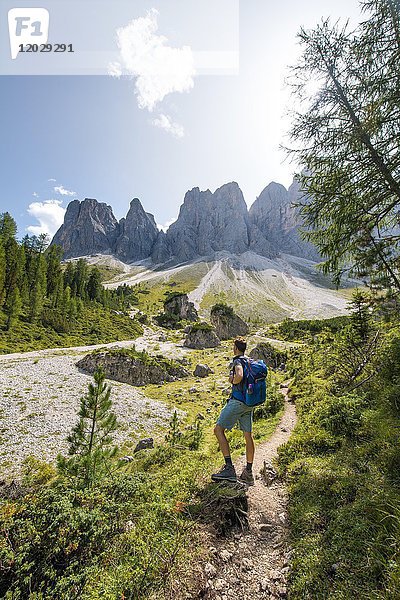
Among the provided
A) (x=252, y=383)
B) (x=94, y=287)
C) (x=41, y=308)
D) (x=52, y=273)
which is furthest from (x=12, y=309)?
(x=252, y=383)

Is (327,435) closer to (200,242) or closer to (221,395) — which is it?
(221,395)

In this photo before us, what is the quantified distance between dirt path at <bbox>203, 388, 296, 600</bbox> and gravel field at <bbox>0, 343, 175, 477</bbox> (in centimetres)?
1567

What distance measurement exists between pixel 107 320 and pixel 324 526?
210 ft

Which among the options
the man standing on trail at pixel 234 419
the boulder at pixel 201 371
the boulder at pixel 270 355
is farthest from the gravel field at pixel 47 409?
the man standing on trail at pixel 234 419

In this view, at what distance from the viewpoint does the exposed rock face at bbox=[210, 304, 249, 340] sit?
67.0m

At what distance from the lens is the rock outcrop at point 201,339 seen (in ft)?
176

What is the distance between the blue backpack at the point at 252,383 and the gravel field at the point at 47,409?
627 inches

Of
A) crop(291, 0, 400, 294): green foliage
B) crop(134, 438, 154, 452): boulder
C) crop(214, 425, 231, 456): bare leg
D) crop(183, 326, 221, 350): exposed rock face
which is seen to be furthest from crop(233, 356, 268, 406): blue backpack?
crop(183, 326, 221, 350): exposed rock face

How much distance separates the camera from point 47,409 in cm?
2092

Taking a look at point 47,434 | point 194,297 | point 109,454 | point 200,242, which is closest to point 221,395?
point 47,434

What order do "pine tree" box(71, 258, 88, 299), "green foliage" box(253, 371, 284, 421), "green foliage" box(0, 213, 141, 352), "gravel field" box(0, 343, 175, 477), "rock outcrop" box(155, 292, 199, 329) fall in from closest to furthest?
1. "green foliage" box(253, 371, 284, 421)
2. "gravel field" box(0, 343, 175, 477)
3. "green foliage" box(0, 213, 141, 352)
4. "pine tree" box(71, 258, 88, 299)
5. "rock outcrop" box(155, 292, 199, 329)

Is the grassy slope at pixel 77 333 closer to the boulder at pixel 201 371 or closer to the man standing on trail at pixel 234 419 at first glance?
the boulder at pixel 201 371

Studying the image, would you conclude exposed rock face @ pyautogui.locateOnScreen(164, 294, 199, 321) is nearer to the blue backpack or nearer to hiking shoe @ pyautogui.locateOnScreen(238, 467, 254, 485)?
hiking shoe @ pyautogui.locateOnScreen(238, 467, 254, 485)

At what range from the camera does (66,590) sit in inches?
103
